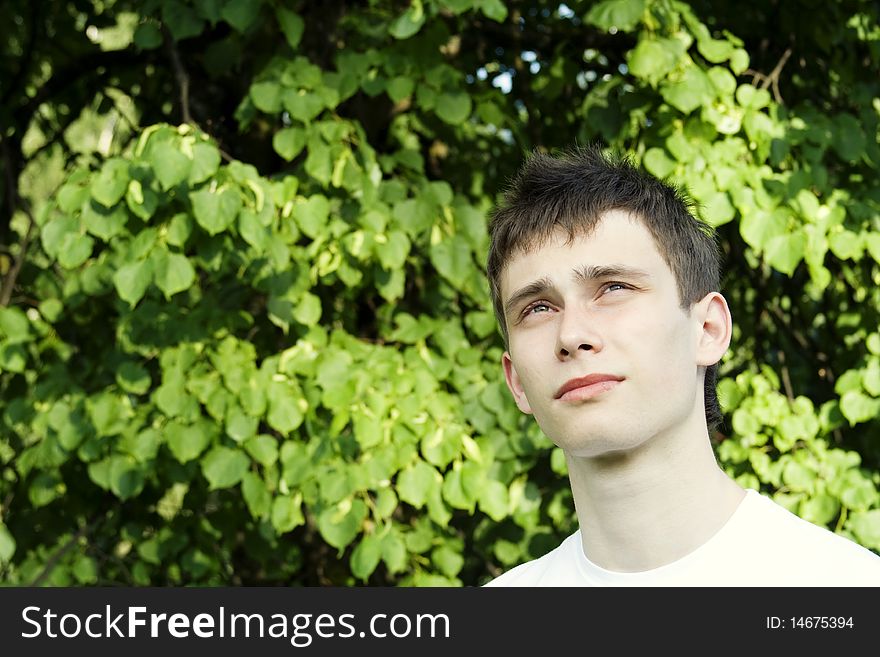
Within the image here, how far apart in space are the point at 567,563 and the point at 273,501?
1.64 meters

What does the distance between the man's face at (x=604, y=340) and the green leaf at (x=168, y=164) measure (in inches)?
49.1

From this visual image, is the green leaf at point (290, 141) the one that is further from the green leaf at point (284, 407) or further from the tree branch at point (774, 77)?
the tree branch at point (774, 77)

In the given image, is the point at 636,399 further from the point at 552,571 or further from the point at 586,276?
the point at 552,571

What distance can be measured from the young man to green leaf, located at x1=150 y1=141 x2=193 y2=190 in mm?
1206

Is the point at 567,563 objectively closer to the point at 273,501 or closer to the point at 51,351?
the point at 273,501

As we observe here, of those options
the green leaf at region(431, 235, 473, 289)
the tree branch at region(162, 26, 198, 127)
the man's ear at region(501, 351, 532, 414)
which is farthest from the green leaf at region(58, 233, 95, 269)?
the man's ear at region(501, 351, 532, 414)

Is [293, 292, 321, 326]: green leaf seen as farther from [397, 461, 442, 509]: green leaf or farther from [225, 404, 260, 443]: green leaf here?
[397, 461, 442, 509]: green leaf

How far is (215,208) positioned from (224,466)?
0.76m

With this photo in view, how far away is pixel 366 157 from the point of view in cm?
309

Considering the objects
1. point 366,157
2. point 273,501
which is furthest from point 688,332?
point 273,501

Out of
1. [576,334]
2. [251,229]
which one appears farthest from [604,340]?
[251,229]

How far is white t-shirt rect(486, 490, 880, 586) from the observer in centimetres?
146

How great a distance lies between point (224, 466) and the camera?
308 centimetres

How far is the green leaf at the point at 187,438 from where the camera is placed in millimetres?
3072
